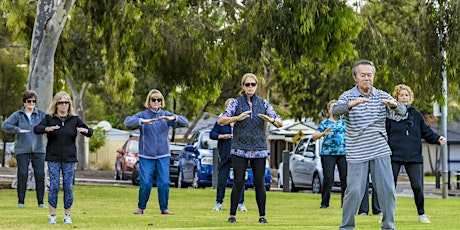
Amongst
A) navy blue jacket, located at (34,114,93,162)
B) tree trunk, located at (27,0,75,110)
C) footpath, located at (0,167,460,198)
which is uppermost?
tree trunk, located at (27,0,75,110)

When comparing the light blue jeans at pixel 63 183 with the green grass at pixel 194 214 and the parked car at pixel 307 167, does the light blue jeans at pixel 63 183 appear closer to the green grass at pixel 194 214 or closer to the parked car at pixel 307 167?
the green grass at pixel 194 214

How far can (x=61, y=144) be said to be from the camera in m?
14.0

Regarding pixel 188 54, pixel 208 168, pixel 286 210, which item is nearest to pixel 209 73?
pixel 188 54

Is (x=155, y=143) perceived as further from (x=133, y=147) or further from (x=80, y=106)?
(x=80, y=106)

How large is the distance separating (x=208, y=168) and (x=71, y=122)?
614 inches

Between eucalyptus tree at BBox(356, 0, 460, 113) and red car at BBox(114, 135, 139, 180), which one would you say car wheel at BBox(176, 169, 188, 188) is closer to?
red car at BBox(114, 135, 139, 180)

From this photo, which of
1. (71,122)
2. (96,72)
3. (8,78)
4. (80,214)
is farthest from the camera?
(8,78)

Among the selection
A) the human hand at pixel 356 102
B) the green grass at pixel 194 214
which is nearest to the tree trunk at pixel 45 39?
the green grass at pixel 194 214

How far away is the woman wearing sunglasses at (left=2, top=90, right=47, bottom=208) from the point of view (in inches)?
677

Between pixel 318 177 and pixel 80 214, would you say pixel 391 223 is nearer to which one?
pixel 80 214

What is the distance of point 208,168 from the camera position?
29.6m

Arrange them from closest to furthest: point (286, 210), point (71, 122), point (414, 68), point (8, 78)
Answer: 1. point (71, 122)
2. point (286, 210)
3. point (414, 68)
4. point (8, 78)

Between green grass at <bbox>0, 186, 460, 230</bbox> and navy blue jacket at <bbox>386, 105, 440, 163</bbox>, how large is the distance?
33.9 inches

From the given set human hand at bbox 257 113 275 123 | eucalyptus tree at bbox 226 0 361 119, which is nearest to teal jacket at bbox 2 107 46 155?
human hand at bbox 257 113 275 123
